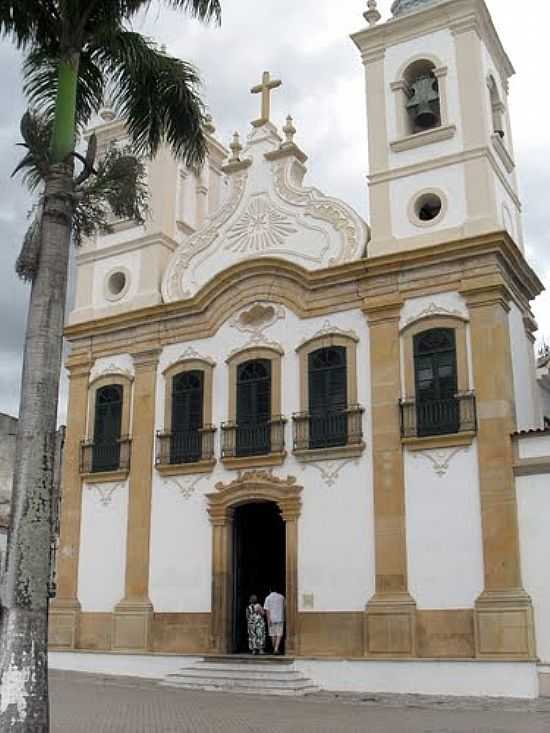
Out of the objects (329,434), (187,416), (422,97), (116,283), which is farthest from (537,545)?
(116,283)

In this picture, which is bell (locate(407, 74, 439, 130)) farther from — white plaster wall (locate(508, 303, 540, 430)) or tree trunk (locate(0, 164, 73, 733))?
tree trunk (locate(0, 164, 73, 733))

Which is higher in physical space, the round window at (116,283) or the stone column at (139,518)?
the round window at (116,283)

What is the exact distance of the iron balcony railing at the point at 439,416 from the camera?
16.9 meters

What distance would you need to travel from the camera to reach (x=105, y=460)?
21.3 metres

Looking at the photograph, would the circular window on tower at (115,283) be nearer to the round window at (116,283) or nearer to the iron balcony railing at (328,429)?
the round window at (116,283)

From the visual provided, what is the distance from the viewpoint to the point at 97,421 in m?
21.8

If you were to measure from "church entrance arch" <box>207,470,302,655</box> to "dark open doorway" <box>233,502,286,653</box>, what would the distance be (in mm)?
21

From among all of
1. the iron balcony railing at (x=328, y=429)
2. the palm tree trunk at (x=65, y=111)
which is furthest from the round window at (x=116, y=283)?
the palm tree trunk at (x=65, y=111)

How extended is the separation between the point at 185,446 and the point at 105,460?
236cm

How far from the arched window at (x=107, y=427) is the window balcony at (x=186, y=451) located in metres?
1.34

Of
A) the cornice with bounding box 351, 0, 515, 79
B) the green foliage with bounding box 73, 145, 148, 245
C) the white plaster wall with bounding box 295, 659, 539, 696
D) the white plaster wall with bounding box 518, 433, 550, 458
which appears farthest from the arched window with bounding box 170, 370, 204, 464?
the cornice with bounding box 351, 0, 515, 79

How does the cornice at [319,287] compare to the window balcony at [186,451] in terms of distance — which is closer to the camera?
the cornice at [319,287]

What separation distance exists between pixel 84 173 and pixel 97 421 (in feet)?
36.6

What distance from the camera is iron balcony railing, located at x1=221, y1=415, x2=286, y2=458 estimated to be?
18938 mm
